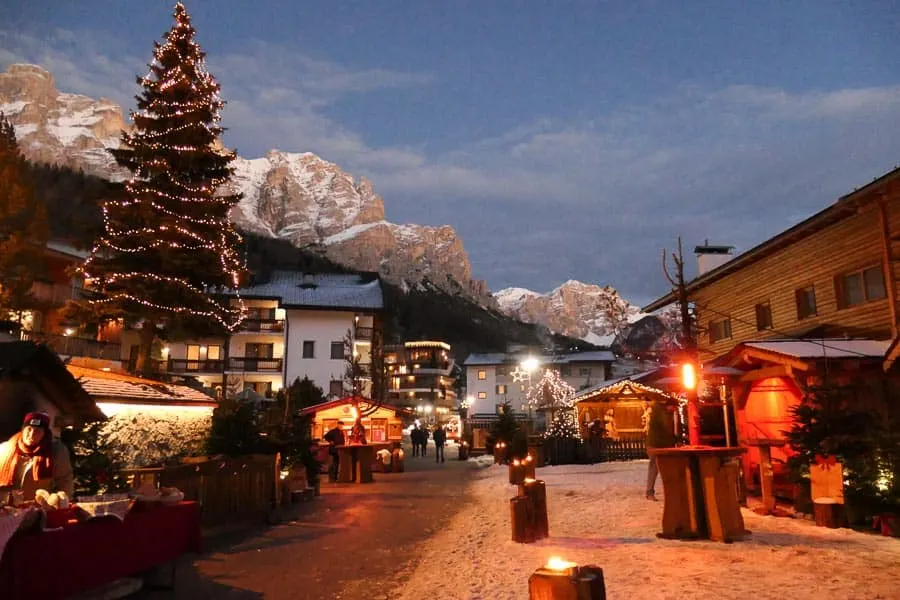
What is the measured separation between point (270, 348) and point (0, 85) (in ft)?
594

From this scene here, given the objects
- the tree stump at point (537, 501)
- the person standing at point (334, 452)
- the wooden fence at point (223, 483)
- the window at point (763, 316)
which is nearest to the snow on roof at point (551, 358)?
the person standing at point (334, 452)

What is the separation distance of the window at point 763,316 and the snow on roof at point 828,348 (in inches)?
237

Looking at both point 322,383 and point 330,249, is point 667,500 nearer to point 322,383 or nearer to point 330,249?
point 322,383

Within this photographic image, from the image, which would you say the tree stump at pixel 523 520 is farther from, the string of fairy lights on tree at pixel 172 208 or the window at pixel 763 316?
the string of fairy lights on tree at pixel 172 208

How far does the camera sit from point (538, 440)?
27.3m

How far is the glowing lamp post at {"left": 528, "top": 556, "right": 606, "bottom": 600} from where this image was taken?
13.0 ft

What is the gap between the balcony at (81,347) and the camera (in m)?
31.5

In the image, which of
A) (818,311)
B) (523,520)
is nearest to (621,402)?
(818,311)

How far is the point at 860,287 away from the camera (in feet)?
53.2

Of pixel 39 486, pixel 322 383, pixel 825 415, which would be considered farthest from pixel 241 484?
pixel 322 383

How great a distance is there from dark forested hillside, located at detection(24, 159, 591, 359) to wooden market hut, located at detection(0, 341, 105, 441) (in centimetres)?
5157

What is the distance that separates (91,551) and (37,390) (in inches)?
208

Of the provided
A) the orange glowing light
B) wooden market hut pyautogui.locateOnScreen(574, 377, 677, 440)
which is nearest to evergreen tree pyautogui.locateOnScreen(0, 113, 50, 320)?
wooden market hut pyautogui.locateOnScreen(574, 377, 677, 440)

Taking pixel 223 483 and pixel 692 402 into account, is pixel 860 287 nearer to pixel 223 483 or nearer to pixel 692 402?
pixel 692 402
